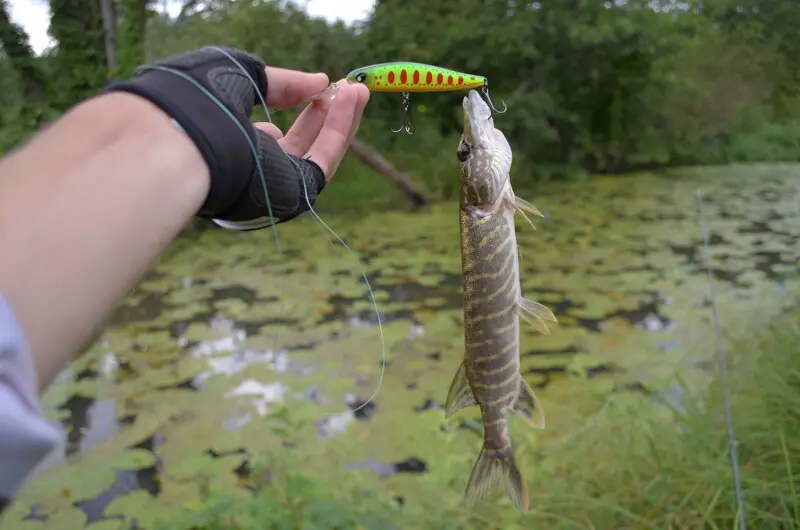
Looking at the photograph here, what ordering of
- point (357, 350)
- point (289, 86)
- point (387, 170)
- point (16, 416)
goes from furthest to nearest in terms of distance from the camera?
point (387, 170) < point (357, 350) < point (289, 86) < point (16, 416)

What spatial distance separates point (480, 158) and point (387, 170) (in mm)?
5375

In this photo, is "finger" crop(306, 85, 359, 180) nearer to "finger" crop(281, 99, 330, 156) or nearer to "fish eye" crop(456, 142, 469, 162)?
"finger" crop(281, 99, 330, 156)

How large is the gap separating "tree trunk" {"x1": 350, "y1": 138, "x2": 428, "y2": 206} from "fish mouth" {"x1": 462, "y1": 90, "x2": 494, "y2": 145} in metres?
4.91

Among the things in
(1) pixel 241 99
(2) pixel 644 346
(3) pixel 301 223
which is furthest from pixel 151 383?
(3) pixel 301 223

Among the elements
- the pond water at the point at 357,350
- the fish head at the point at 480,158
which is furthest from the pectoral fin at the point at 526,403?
the fish head at the point at 480,158

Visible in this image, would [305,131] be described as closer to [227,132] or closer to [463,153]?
[463,153]

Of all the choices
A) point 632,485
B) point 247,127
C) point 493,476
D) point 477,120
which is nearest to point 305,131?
point 477,120

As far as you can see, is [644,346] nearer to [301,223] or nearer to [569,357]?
[569,357]

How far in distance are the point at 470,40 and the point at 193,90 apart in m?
6.62

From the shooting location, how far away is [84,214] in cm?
55

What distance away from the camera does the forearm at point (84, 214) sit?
1.69 ft

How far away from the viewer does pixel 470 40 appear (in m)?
6.93

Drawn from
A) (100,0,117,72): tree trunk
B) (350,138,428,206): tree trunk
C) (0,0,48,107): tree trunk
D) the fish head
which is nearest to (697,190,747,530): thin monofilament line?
the fish head

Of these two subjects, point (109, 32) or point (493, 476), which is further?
point (109, 32)
